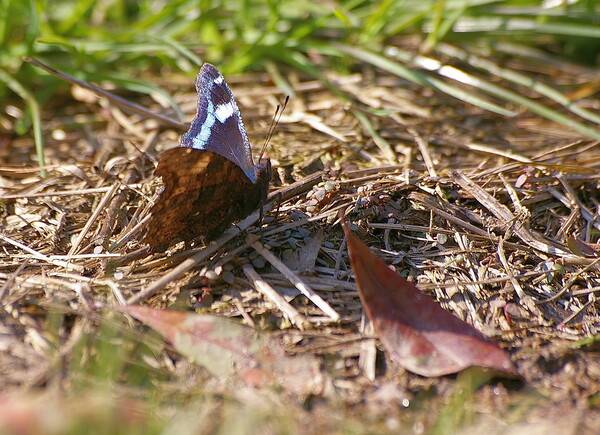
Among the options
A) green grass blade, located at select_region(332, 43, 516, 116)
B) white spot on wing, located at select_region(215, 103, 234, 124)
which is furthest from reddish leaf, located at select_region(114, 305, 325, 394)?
green grass blade, located at select_region(332, 43, 516, 116)

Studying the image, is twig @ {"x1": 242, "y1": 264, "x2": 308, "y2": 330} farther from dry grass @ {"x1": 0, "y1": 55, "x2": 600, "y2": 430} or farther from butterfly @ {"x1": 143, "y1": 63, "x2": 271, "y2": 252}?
butterfly @ {"x1": 143, "y1": 63, "x2": 271, "y2": 252}

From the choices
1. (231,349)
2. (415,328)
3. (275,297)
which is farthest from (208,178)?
(415,328)

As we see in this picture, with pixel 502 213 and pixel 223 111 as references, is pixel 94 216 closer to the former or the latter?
pixel 223 111

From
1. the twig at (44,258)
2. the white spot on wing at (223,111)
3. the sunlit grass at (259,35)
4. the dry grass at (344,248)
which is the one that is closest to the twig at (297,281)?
the dry grass at (344,248)

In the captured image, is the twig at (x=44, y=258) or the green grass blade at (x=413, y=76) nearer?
the twig at (x=44, y=258)

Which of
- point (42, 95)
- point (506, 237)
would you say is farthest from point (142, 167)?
point (506, 237)

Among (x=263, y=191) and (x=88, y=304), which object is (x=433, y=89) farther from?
(x=88, y=304)

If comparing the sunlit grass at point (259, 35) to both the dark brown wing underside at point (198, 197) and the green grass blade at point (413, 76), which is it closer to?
the green grass blade at point (413, 76)

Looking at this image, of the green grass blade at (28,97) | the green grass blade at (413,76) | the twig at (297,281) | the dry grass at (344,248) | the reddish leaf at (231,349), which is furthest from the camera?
the green grass blade at (413,76)
